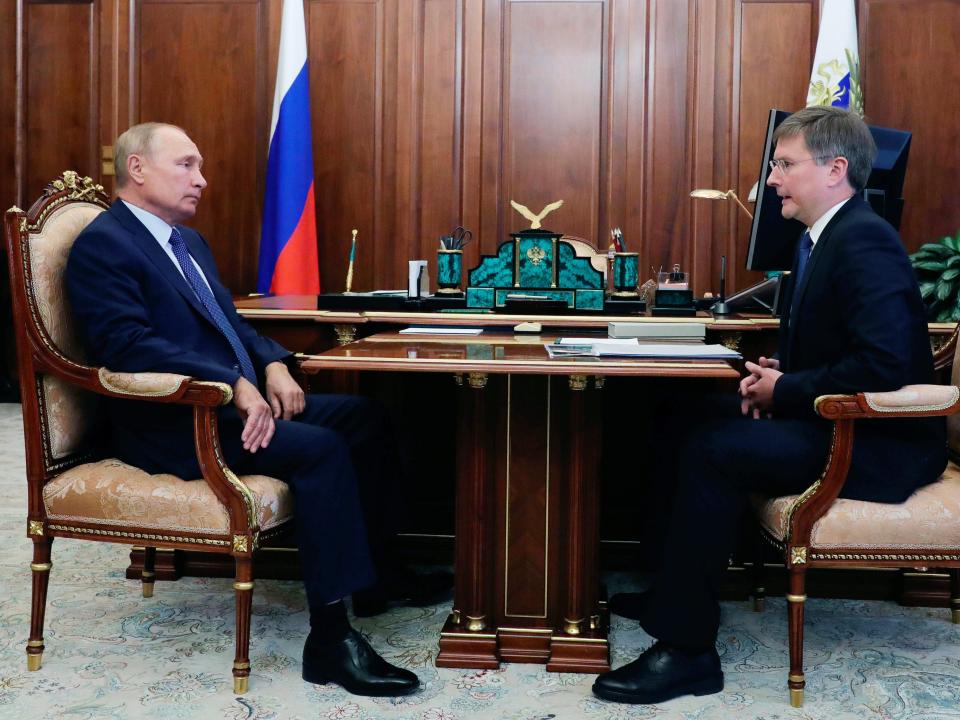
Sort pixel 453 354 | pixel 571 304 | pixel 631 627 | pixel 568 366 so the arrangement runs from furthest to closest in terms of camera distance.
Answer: pixel 571 304, pixel 631 627, pixel 453 354, pixel 568 366

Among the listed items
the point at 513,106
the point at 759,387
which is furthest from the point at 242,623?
the point at 513,106

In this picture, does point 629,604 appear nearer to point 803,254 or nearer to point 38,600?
point 803,254

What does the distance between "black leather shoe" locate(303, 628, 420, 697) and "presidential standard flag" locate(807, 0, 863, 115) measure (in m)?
3.70

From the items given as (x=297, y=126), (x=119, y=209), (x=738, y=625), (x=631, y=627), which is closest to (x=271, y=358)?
(x=119, y=209)

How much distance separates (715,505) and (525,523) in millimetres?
475

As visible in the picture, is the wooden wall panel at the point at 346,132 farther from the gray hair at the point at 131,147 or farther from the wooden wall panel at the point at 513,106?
the gray hair at the point at 131,147

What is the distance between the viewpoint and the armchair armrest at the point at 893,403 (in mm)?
2127

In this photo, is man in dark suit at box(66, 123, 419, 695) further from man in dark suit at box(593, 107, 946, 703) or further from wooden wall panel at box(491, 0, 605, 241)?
wooden wall panel at box(491, 0, 605, 241)

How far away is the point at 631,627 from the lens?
107 inches

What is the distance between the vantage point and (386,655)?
2.47 m

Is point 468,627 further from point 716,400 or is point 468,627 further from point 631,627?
point 716,400

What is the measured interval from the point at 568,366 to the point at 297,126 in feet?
11.8

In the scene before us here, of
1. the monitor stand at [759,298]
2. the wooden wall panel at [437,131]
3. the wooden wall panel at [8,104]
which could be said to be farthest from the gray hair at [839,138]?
the wooden wall panel at [8,104]

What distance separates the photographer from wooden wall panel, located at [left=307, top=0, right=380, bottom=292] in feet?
18.1
